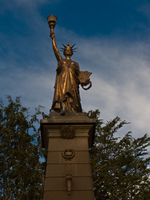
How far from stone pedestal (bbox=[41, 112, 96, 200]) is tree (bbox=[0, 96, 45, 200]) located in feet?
28.1

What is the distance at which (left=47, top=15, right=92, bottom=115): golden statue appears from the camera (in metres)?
9.80

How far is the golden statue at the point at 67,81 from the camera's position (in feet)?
32.2

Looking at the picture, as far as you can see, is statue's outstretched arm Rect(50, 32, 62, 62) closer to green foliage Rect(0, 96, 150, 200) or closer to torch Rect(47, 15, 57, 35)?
torch Rect(47, 15, 57, 35)

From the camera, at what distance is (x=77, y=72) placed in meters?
10.9

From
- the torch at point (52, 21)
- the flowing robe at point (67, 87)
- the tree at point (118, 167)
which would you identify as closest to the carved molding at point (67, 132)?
the flowing robe at point (67, 87)

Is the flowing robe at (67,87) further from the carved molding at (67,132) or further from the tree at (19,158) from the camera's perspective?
the tree at (19,158)

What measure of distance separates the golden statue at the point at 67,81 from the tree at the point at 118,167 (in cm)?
834

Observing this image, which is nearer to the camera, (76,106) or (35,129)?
(76,106)

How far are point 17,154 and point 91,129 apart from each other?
1058 cm

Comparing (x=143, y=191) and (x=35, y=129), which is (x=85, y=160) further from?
(x=35, y=129)

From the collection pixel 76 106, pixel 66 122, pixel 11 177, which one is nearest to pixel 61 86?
pixel 76 106

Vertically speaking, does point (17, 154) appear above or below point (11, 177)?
above

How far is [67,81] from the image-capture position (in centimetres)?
1029

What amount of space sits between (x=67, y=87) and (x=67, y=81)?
303mm
